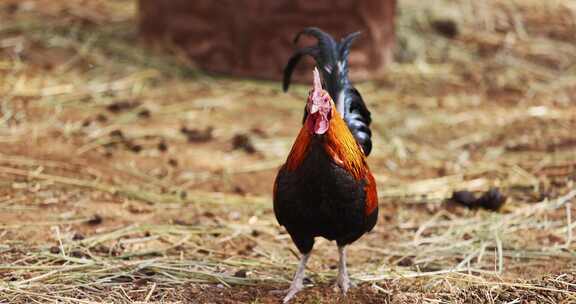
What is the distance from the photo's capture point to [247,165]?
593 centimetres

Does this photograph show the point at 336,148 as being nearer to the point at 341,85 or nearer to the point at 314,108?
the point at 314,108

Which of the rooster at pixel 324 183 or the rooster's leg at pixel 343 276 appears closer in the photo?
the rooster at pixel 324 183

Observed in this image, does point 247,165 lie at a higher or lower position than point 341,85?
lower

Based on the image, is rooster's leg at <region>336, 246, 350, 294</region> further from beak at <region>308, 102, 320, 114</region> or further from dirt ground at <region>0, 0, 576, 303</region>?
beak at <region>308, 102, 320, 114</region>

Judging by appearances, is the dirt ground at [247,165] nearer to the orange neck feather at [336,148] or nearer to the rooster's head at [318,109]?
the orange neck feather at [336,148]

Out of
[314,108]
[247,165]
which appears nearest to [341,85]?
[314,108]

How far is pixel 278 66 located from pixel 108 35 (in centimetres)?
199

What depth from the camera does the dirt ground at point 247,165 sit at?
13.1 ft

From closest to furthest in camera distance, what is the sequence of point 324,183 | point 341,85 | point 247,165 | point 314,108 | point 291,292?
point 314,108 < point 324,183 < point 291,292 < point 341,85 < point 247,165

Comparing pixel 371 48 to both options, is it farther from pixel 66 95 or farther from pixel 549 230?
pixel 549 230

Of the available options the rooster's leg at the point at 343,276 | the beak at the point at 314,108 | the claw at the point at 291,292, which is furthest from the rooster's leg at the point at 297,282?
the beak at the point at 314,108

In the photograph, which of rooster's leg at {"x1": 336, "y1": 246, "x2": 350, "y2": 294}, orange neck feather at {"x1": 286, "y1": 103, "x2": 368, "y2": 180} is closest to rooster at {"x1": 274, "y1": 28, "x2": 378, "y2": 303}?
orange neck feather at {"x1": 286, "y1": 103, "x2": 368, "y2": 180}

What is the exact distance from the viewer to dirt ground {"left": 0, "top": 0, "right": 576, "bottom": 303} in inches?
158

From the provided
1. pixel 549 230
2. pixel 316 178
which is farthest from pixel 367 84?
pixel 316 178
